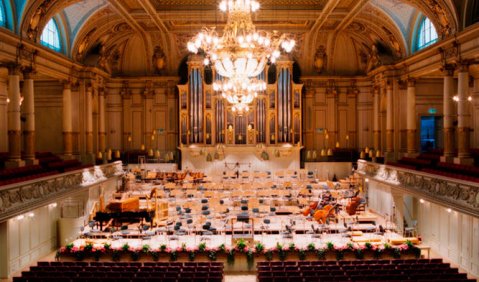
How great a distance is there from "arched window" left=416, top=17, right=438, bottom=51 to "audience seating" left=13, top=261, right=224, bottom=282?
14.0 meters

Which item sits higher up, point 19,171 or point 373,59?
point 373,59

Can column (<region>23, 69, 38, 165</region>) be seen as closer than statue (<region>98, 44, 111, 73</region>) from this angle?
Yes

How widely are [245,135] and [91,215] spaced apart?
35.2 ft

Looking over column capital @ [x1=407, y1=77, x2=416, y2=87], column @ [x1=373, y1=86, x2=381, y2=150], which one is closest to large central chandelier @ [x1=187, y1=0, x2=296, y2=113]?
column capital @ [x1=407, y1=77, x2=416, y2=87]

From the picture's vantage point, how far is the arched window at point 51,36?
66.6 feet

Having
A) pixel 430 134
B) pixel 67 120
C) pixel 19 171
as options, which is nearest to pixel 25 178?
pixel 19 171

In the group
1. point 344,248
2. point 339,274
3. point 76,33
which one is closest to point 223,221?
point 344,248

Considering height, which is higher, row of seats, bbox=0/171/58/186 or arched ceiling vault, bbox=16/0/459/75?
arched ceiling vault, bbox=16/0/459/75

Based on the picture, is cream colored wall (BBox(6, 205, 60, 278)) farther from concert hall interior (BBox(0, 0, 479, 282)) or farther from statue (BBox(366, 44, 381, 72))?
statue (BBox(366, 44, 381, 72))

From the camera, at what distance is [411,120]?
72.3 ft

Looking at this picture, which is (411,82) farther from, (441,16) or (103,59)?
(103,59)

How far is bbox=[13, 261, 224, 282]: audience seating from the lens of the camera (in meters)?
11.5

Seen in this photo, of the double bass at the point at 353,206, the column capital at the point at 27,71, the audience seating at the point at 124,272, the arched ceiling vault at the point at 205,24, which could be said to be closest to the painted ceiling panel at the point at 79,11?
the arched ceiling vault at the point at 205,24

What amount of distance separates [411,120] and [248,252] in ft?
37.7
